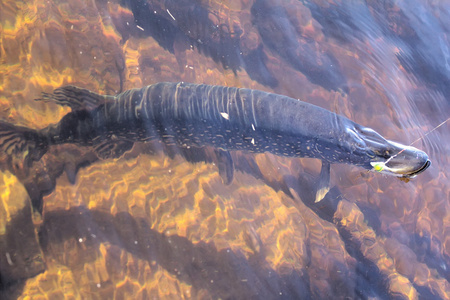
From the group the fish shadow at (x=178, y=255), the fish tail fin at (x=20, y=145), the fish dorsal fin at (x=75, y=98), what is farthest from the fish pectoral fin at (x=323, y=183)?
the fish tail fin at (x=20, y=145)

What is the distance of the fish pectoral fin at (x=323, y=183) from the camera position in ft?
12.9

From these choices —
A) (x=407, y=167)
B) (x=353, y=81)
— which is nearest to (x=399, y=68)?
(x=353, y=81)

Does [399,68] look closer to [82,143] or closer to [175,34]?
[175,34]

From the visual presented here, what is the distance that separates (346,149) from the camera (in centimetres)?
375

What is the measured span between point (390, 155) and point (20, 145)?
4.07m

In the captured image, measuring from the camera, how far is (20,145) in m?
3.21

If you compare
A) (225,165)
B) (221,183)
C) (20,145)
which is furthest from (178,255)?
(20,145)

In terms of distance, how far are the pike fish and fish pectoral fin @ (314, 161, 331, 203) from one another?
1.00ft

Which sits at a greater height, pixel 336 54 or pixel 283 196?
pixel 336 54

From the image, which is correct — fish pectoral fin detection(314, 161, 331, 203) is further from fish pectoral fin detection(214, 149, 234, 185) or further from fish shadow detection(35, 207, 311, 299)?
fish pectoral fin detection(214, 149, 234, 185)

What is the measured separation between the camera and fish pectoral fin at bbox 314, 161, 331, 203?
3930mm

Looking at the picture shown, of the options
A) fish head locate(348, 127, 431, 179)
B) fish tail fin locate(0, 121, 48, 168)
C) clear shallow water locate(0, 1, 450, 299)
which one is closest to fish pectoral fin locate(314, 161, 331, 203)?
clear shallow water locate(0, 1, 450, 299)

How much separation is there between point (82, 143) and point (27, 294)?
1586mm

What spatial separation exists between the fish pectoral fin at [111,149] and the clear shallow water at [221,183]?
8 centimetres
